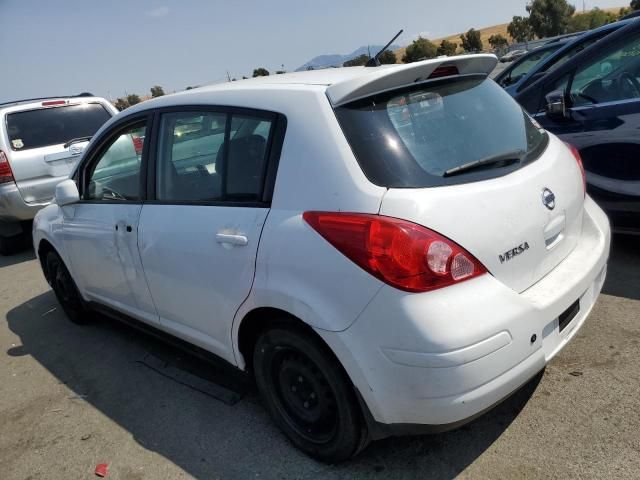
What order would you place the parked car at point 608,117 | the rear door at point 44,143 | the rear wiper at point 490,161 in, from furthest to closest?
the rear door at point 44,143 → the parked car at point 608,117 → the rear wiper at point 490,161

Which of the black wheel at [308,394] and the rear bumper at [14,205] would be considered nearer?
the black wheel at [308,394]

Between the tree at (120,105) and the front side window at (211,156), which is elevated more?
the front side window at (211,156)

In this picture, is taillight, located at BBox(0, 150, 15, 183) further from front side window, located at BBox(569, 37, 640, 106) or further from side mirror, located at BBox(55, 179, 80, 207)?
front side window, located at BBox(569, 37, 640, 106)

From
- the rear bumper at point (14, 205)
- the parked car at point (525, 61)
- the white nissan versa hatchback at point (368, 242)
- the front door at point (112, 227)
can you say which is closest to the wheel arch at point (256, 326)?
the white nissan versa hatchback at point (368, 242)

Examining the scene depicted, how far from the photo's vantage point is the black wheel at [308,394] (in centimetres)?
228

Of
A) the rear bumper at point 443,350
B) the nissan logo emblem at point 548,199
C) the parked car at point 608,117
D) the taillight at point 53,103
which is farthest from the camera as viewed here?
the taillight at point 53,103

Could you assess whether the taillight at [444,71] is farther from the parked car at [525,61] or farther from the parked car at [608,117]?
the parked car at [525,61]

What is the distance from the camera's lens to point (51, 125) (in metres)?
7.43

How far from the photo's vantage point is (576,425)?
254 cm

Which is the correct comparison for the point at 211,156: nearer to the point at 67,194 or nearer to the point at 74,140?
the point at 67,194

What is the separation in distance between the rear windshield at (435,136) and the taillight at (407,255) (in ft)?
0.63

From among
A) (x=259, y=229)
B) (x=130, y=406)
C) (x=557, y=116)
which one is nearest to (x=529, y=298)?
(x=259, y=229)

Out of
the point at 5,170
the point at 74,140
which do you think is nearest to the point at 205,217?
the point at 5,170

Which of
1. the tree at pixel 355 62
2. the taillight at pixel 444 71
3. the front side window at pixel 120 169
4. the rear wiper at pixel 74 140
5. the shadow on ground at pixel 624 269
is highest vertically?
the taillight at pixel 444 71
